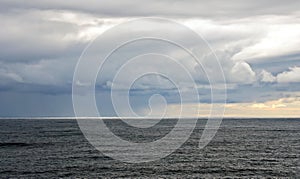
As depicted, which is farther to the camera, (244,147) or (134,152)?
(244,147)

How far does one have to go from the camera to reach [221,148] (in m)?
120

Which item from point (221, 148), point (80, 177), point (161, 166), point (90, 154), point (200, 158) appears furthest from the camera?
point (221, 148)

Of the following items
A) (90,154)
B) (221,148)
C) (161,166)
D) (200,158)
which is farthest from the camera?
(221,148)

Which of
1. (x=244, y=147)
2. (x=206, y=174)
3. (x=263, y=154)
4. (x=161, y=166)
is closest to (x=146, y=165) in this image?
(x=161, y=166)

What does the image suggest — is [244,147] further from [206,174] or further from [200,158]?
[206,174]

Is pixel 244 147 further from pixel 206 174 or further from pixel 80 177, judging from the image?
pixel 80 177

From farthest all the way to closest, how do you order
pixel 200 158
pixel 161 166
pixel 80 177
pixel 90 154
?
1. pixel 90 154
2. pixel 200 158
3. pixel 161 166
4. pixel 80 177

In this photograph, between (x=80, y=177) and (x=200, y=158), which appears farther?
(x=200, y=158)

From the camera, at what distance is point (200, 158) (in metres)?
96.7

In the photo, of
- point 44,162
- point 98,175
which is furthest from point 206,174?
point 44,162

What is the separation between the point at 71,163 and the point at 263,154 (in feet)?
156

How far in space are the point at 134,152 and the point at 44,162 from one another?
23.9m

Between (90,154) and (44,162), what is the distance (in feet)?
52.6

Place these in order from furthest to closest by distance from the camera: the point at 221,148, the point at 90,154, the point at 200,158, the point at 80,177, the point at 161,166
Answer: the point at 221,148, the point at 90,154, the point at 200,158, the point at 161,166, the point at 80,177
